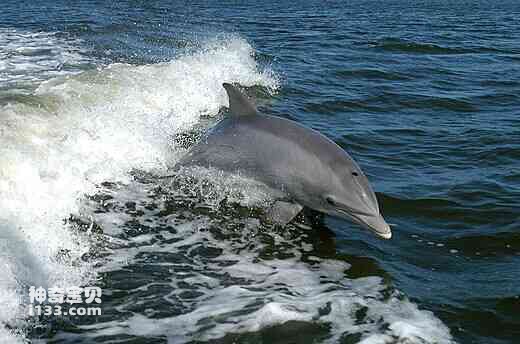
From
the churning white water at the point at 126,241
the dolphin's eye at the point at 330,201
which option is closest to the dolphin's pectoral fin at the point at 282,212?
the churning white water at the point at 126,241

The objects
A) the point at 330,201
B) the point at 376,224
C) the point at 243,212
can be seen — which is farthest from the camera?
the point at 243,212

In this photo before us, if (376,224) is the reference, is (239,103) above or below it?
above

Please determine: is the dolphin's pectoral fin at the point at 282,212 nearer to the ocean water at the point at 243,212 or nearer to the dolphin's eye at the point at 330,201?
the ocean water at the point at 243,212

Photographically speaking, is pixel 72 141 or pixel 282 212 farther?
pixel 72 141

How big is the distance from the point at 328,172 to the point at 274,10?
32009 millimetres

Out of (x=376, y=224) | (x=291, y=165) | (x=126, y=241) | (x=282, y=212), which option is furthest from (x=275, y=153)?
(x=126, y=241)

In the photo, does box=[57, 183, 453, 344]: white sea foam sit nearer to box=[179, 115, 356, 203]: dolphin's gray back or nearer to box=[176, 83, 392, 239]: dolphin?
box=[176, 83, 392, 239]: dolphin

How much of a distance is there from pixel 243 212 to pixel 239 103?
4.60ft

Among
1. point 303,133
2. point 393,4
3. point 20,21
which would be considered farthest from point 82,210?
point 393,4

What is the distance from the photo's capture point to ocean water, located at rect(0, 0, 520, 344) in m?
5.26

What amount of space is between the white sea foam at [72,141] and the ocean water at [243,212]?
0.03 metres

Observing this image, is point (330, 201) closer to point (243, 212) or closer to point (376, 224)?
point (376, 224)

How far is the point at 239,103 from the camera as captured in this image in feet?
26.5

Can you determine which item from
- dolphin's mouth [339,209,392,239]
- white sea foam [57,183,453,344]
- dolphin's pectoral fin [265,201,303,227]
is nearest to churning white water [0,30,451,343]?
white sea foam [57,183,453,344]
